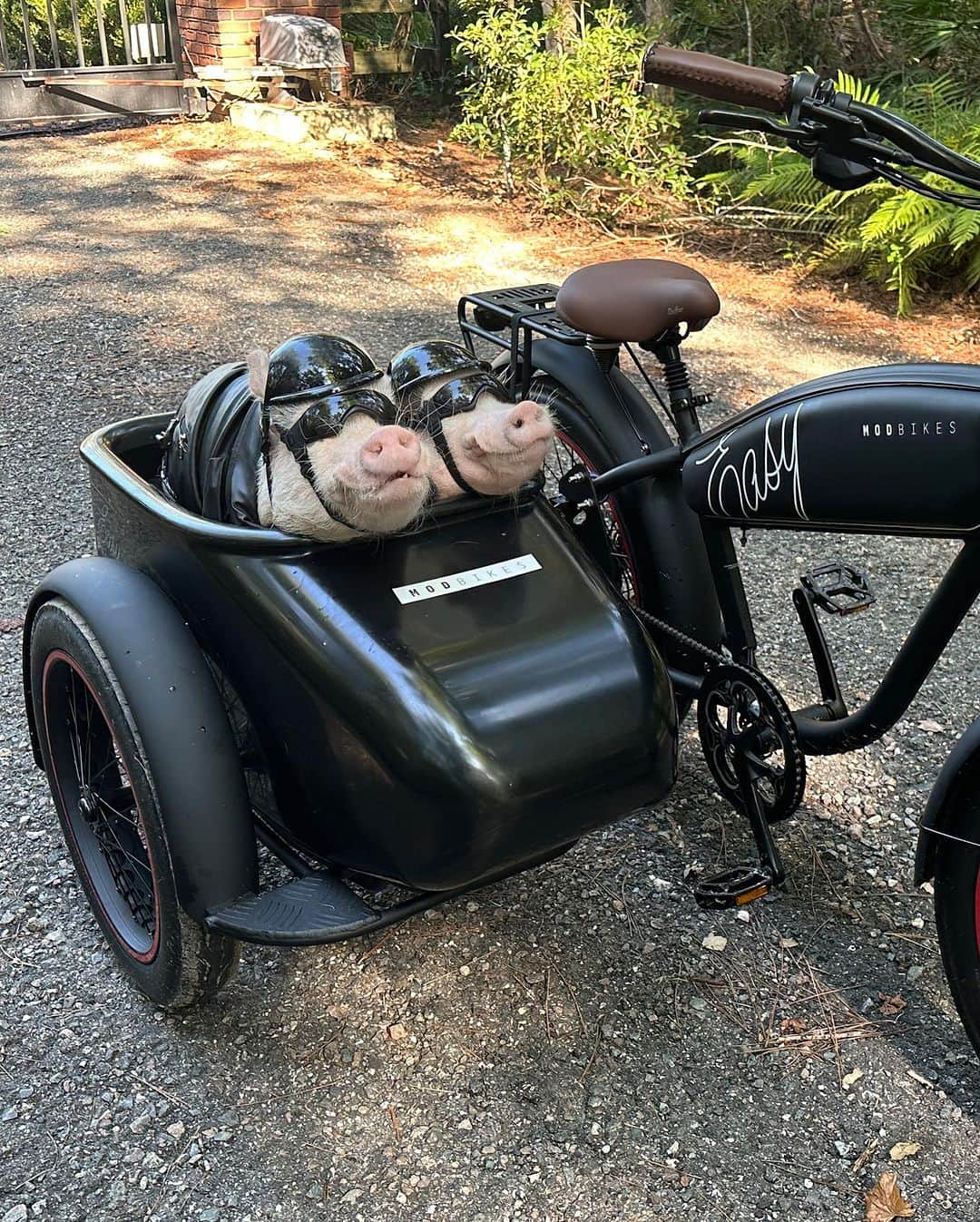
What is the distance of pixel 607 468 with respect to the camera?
2457 mm

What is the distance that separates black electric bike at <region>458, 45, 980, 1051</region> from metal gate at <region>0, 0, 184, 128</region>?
25.3ft

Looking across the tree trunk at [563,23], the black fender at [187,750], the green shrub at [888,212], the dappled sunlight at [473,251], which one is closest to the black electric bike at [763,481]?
the black fender at [187,750]

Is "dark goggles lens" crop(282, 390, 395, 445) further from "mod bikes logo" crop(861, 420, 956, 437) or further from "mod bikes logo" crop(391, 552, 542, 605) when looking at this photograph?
"mod bikes logo" crop(861, 420, 956, 437)

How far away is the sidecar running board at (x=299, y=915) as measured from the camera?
5.58 ft

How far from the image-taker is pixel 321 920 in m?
1.72

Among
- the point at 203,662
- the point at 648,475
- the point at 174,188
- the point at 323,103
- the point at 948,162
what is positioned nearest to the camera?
the point at 948,162

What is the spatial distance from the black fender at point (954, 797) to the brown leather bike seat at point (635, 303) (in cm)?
91

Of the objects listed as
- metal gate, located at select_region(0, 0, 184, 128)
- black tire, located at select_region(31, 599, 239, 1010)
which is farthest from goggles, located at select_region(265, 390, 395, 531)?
metal gate, located at select_region(0, 0, 184, 128)

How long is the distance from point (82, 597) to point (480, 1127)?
1.07 meters

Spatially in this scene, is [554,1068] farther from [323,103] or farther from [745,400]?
[323,103]

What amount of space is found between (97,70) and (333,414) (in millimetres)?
8706

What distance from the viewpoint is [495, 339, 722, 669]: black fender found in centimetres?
229

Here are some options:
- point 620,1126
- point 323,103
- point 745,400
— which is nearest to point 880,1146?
point 620,1126

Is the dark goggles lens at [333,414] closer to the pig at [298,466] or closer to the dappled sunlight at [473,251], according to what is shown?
the pig at [298,466]
